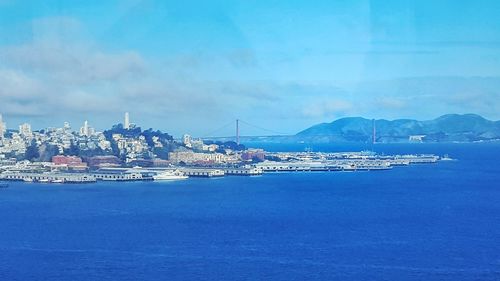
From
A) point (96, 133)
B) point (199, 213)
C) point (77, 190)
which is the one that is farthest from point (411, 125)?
point (199, 213)

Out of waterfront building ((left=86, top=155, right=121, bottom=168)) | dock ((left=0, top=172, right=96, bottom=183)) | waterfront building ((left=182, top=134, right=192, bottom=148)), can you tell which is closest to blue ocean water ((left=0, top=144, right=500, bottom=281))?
dock ((left=0, top=172, right=96, bottom=183))

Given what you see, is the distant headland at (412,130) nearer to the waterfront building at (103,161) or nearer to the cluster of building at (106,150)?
the cluster of building at (106,150)

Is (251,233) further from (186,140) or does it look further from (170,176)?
(186,140)

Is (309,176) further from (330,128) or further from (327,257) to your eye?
(330,128)

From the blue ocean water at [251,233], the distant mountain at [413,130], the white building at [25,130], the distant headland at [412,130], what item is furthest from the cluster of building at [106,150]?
the distant mountain at [413,130]

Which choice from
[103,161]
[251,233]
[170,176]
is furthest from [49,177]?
[251,233]

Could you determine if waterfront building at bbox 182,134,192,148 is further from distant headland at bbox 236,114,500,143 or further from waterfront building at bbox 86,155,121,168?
distant headland at bbox 236,114,500,143

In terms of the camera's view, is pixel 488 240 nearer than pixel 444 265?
No
